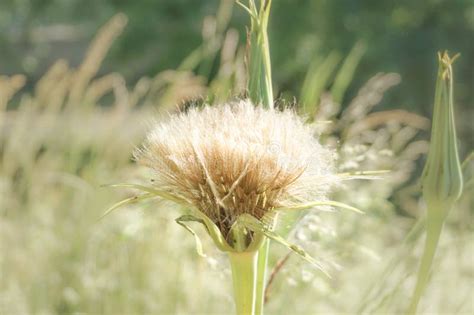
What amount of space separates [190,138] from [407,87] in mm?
7461

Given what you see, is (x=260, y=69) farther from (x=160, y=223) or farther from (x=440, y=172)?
(x=160, y=223)

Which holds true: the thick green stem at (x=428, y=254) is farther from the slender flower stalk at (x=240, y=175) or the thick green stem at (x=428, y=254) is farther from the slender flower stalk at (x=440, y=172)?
the slender flower stalk at (x=240, y=175)

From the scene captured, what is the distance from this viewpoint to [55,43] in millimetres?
13469

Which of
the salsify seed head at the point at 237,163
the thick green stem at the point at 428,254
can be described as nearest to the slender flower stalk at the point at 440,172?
the thick green stem at the point at 428,254

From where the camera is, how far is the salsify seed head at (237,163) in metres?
0.65

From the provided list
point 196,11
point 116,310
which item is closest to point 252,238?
point 116,310

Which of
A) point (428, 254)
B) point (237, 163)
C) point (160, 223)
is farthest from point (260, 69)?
point (160, 223)

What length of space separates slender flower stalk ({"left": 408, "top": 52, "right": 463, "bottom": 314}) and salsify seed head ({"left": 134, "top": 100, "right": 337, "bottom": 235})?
4.0 inches

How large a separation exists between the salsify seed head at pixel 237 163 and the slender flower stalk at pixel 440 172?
101 millimetres

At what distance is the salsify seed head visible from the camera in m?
0.65

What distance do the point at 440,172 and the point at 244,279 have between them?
196 mm

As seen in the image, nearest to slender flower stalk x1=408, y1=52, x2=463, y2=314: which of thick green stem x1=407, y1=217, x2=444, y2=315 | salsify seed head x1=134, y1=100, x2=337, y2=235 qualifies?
thick green stem x1=407, y1=217, x2=444, y2=315

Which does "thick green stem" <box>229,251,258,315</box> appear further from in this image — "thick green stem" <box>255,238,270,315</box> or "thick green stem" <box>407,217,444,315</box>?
"thick green stem" <box>407,217,444,315</box>

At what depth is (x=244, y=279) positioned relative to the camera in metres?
0.68
